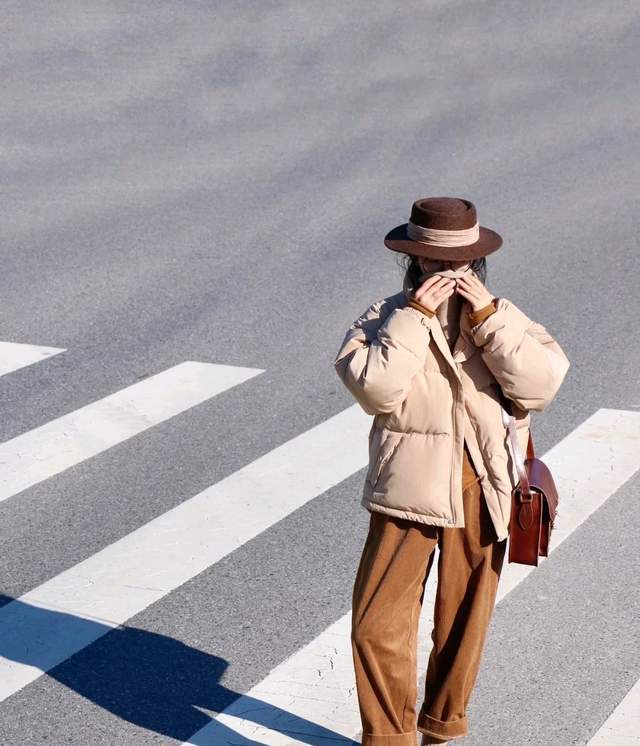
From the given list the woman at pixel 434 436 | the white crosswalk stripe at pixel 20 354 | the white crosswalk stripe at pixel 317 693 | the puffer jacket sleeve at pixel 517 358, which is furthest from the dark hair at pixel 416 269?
the white crosswalk stripe at pixel 20 354

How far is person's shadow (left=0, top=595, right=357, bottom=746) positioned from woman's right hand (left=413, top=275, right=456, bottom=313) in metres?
1.69

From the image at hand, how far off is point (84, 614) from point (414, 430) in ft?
7.00

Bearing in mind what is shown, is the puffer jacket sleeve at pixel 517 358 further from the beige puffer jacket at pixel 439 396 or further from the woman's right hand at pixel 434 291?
the woman's right hand at pixel 434 291

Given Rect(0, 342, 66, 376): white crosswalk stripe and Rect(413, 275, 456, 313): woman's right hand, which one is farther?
Rect(0, 342, 66, 376): white crosswalk stripe

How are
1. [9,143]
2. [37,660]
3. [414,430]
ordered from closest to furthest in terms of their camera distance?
[414,430] < [37,660] < [9,143]

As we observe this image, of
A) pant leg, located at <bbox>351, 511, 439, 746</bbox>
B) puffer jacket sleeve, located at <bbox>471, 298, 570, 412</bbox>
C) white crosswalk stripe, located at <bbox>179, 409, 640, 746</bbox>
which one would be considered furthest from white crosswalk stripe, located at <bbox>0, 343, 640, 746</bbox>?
puffer jacket sleeve, located at <bbox>471, 298, 570, 412</bbox>

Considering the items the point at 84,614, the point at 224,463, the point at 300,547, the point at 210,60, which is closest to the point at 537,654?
the point at 300,547

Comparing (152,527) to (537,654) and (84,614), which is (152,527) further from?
(537,654)

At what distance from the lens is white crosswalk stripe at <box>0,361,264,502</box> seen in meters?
7.38

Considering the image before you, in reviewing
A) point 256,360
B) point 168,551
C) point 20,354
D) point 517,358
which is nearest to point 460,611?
point 517,358

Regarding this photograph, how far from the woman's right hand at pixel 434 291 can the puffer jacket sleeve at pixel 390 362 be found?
0.13 feet

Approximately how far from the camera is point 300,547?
640cm

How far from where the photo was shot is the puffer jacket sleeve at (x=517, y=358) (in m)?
4.27

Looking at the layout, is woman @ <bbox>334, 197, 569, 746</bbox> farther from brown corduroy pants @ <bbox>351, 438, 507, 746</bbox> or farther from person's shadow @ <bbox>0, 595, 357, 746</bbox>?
person's shadow @ <bbox>0, 595, 357, 746</bbox>
